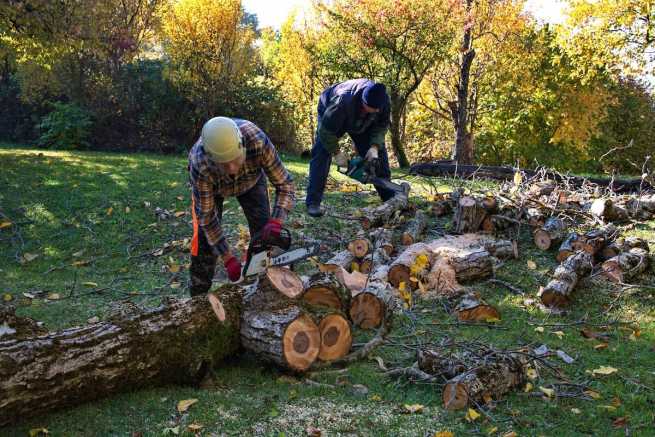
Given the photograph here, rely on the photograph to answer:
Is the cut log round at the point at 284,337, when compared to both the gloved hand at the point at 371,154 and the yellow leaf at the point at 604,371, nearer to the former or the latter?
the yellow leaf at the point at 604,371

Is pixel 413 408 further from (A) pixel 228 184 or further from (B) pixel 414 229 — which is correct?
(B) pixel 414 229

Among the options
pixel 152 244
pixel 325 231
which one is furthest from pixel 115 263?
pixel 325 231

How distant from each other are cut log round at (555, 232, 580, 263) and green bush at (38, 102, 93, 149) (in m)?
12.1

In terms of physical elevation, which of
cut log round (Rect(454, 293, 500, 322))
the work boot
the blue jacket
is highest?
the blue jacket

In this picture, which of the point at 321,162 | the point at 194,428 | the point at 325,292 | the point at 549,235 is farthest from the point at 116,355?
the point at 549,235

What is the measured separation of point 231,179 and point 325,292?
1.04m

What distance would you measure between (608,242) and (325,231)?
300cm

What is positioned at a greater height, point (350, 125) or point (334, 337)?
point (350, 125)

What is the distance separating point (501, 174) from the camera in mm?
9312

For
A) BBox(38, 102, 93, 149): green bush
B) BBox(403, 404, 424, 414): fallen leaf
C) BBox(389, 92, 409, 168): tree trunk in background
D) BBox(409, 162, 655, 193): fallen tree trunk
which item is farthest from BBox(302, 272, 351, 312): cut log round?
BBox(38, 102, 93, 149): green bush

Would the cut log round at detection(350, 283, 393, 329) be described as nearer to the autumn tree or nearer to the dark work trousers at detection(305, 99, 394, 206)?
the dark work trousers at detection(305, 99, 394, 206)

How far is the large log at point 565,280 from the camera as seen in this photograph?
4566 millimetres

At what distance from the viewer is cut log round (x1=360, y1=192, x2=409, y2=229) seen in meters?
6.47

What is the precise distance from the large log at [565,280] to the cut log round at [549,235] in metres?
0.63
